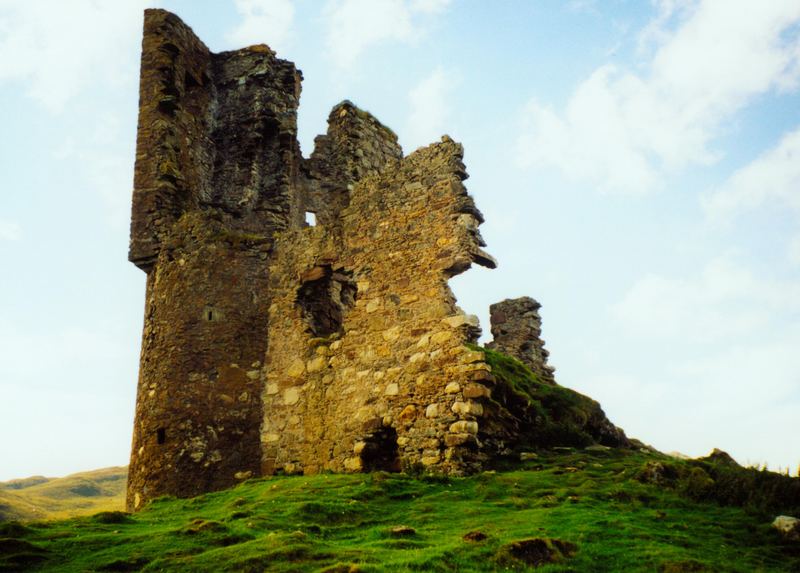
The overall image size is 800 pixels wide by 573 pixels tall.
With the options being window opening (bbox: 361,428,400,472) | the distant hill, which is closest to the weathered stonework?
window opening (bbox: 361,428,400,472)

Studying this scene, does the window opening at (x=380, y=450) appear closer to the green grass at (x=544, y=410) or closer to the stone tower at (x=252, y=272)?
the stone tower at (x=252, y=272)

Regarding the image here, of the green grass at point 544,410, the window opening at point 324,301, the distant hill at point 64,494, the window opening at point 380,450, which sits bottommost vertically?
the distant hill at point 64,494

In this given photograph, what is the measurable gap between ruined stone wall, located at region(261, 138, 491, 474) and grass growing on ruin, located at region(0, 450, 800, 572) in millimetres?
1298

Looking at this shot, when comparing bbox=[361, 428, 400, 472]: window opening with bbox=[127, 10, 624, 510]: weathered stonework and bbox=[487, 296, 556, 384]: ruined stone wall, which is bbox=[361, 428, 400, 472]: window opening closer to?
bbox=[127, 10, 624, 510]: weathered stonework

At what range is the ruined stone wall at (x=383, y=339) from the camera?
40.2 feet

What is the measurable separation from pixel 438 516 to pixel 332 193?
11.4 m

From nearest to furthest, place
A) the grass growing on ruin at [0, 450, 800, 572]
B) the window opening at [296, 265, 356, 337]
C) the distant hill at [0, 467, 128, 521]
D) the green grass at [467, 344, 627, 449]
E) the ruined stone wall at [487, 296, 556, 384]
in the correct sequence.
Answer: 1. the grass growing on ruin at [0, 450, 800, 572]
2. the green grass at [467, 344, 627, 449]
3. the window opening at [296, 265, 356, 337]
4. the ruined stone wall at [487, 296, 556, 384]
5. the distant hill at [0, 467, 128, 521]

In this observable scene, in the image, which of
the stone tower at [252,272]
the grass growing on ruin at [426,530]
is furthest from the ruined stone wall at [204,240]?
the grass growing on ruin at [426,530]

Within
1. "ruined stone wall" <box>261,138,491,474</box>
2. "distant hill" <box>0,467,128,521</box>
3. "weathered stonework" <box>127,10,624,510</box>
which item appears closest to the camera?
"ruined stone wall" <box>261,138,491,474</box>

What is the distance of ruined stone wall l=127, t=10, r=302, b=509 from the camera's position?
48.0 ft

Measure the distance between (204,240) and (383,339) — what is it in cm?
486

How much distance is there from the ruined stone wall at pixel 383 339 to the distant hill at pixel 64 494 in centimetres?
1691

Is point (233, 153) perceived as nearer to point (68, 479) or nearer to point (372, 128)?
point (372, 128)

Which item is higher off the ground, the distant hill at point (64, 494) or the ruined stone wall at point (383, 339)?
the ruined stone wall at point (383, 339)
